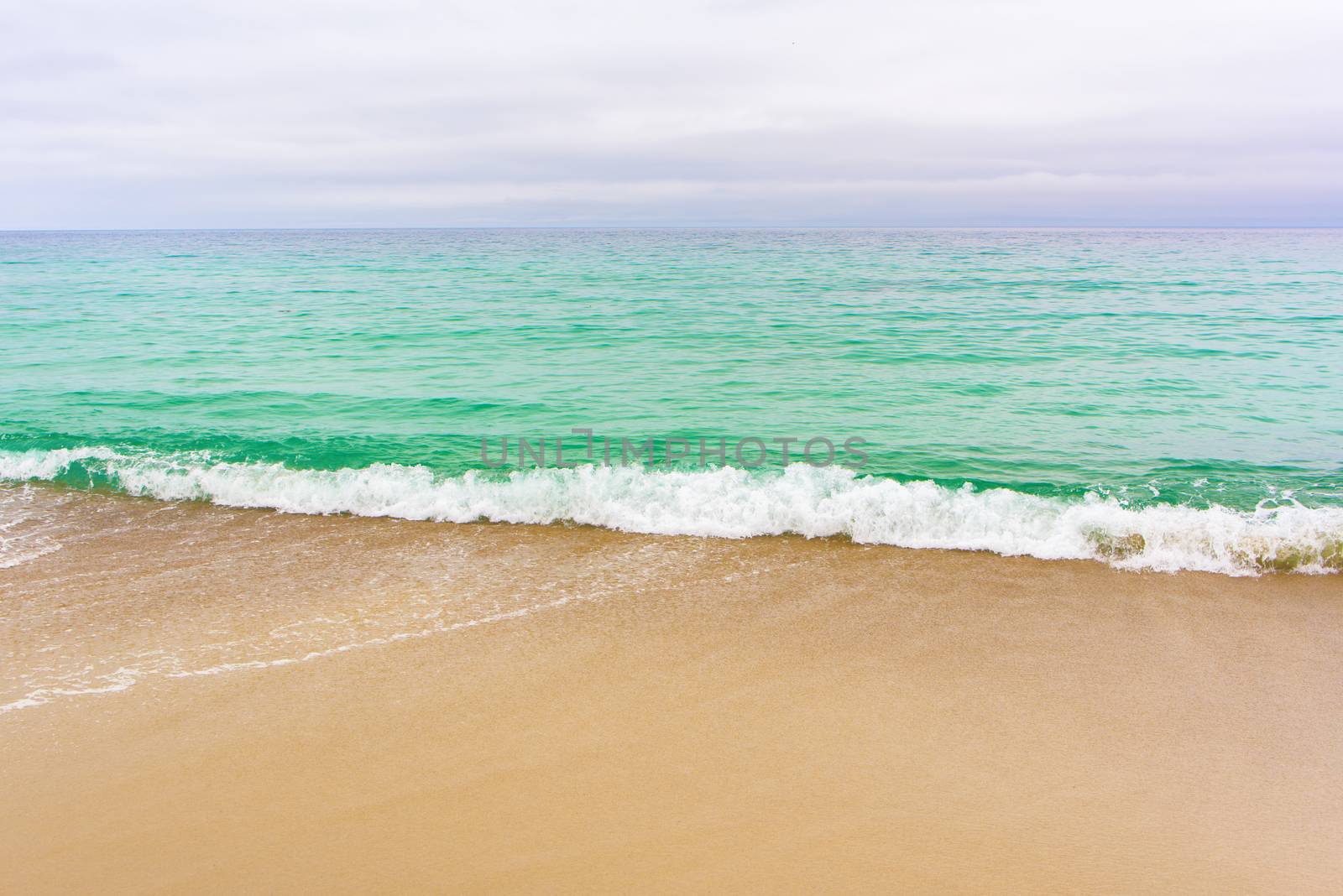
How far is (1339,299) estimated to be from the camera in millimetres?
21250

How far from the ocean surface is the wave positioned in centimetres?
3

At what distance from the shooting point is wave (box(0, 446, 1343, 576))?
5.91m

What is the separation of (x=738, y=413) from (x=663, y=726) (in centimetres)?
684

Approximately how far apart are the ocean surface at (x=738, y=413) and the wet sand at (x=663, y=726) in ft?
2.84

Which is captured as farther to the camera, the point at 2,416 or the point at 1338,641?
the point at 2,416

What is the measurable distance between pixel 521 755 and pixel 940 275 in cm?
2883

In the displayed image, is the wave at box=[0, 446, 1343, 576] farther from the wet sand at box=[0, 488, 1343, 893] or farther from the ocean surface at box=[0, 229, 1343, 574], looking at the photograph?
the wet sand at box=[0, 488, 1343, 893]

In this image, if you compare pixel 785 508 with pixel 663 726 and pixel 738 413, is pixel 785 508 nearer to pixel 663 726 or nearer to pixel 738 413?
pixel 663 726

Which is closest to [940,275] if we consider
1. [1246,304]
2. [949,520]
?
[1246,304]

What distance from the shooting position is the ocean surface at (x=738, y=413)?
21.7 ft

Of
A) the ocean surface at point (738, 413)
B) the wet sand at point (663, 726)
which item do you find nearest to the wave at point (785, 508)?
the ocean surface at point (738, 413)

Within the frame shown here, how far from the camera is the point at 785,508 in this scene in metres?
6.53

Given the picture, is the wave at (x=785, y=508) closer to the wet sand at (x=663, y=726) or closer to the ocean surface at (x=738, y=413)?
the ocean surface at (x=738, y=413)

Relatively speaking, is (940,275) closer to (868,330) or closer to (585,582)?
(868,330)
